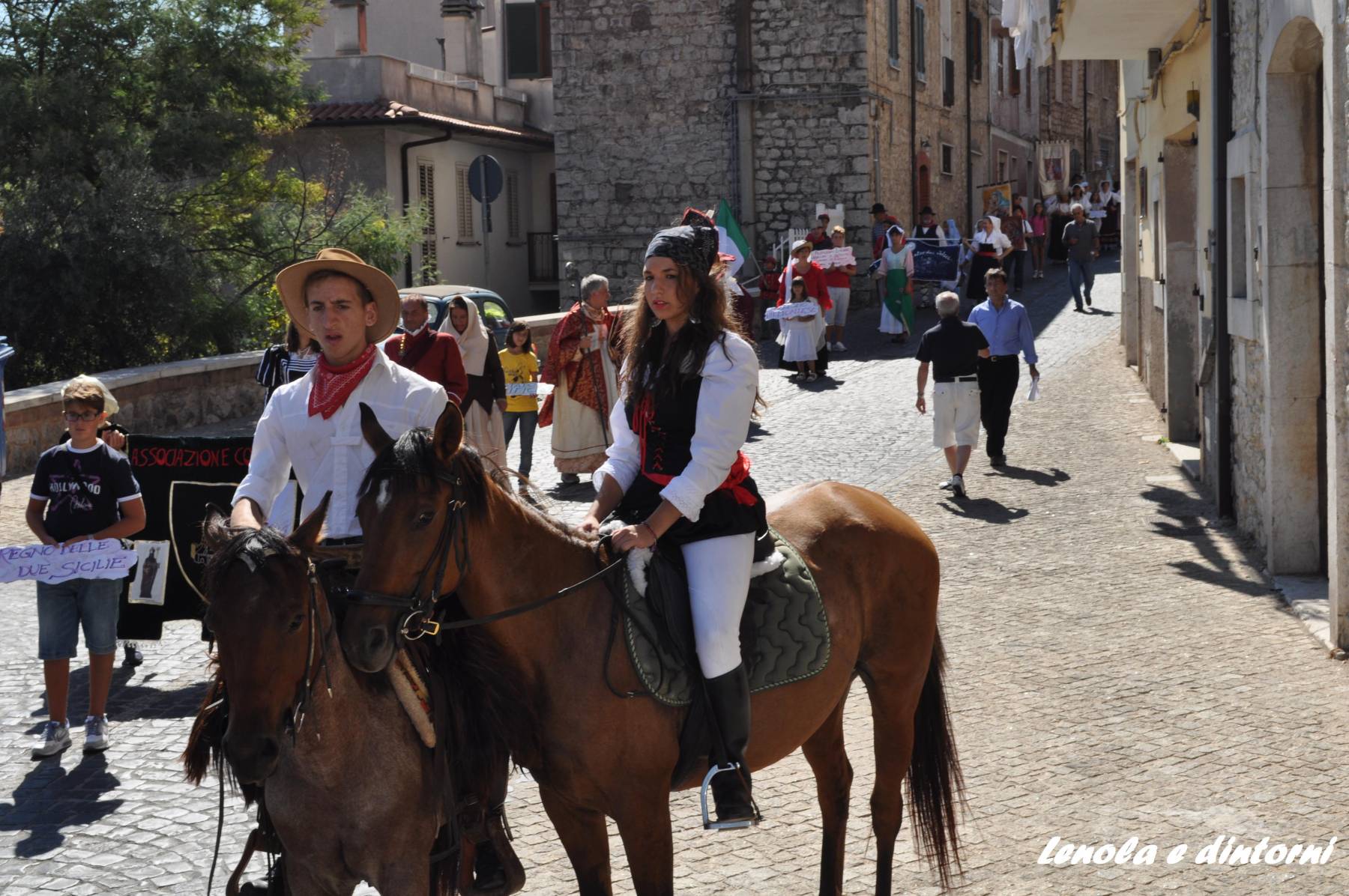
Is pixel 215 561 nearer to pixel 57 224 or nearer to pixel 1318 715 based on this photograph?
pixel 1318 715

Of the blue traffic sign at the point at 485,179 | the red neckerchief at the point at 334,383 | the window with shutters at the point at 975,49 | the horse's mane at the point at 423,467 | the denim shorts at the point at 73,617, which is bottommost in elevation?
the denim shorts at the point at 73,617

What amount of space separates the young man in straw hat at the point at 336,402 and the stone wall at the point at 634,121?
86.0 feet

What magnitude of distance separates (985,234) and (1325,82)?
68.6 ft

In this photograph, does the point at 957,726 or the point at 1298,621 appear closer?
the point at 957,726

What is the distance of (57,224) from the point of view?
66.1 feet

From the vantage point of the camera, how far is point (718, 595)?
449 centimetres

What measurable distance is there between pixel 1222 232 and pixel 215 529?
10.3m

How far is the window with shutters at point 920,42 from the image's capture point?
113ft

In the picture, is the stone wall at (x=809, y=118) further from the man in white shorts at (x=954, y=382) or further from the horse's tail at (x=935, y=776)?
the horse's tail at (x=935, y=776)

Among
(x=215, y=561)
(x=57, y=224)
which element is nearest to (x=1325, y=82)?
(x=215, y=561)

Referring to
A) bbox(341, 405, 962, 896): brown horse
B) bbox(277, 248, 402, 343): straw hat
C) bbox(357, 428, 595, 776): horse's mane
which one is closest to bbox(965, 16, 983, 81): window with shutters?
bbox(341, 405, 962, 896): brown horse

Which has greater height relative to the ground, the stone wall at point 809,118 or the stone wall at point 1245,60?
the stone wall at point 809,118

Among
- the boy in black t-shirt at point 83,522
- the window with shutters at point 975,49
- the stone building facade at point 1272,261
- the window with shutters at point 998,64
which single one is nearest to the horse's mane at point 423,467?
the boy in black t-shirt at point 83,522

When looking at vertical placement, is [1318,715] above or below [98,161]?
below
